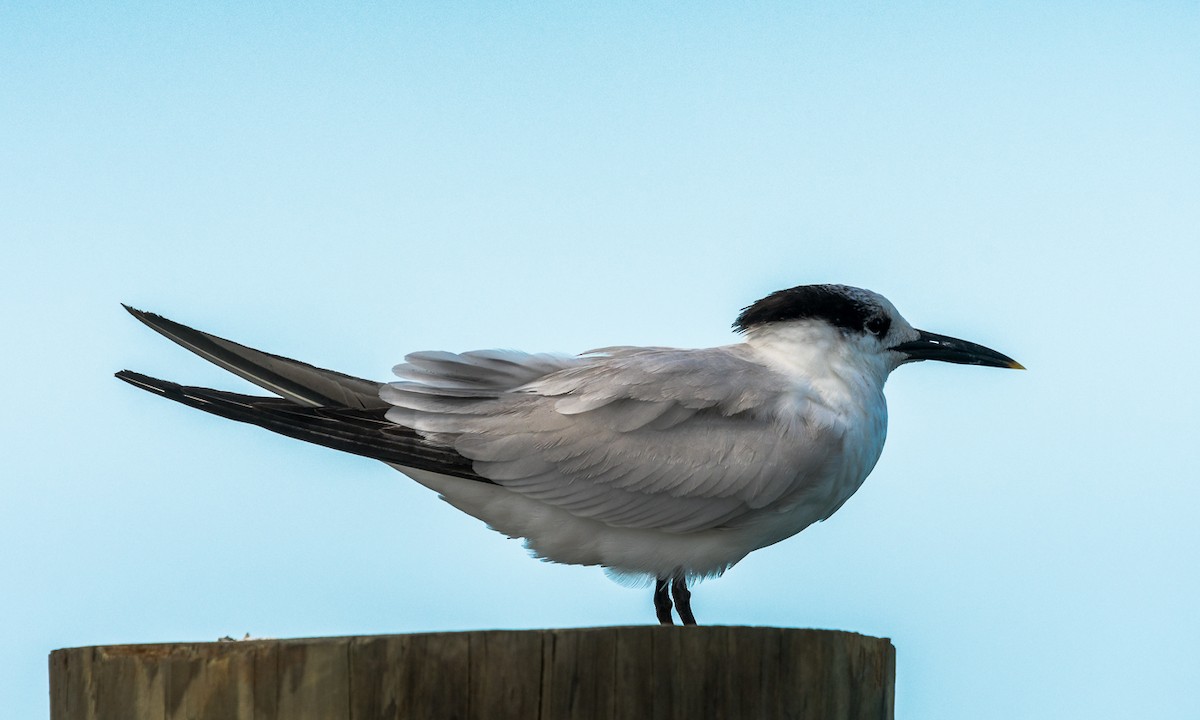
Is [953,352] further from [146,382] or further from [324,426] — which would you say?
[146,382]

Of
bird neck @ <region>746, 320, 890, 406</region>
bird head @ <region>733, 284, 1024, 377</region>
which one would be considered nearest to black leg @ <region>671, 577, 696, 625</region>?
bird neck @ <region>746, 320, 890, 406</region>

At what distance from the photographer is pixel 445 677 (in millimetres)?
3320

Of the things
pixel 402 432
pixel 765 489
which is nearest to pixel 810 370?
pixel 765 489

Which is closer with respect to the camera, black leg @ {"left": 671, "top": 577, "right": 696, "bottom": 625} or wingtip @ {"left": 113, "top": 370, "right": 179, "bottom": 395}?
wingtip @ {"left": 113, "top": 370, "right": 179, "bottom": 395}

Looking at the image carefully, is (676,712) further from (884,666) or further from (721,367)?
(721,367)

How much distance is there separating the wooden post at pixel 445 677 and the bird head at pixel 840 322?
2.23m

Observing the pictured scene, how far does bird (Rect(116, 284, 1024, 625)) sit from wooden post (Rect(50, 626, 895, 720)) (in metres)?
1.38

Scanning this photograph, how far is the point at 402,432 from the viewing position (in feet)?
Answer: 16.4

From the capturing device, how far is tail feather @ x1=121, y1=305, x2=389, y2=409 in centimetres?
501

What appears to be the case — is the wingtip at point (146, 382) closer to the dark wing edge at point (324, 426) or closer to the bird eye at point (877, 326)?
the dark wing edge at point (324, 426)

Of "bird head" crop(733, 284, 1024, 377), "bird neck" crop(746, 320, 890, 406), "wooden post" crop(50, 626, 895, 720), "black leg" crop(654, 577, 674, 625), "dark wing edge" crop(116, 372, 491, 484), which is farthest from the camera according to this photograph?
"bird head" crop(733, 284, 1024, 377)

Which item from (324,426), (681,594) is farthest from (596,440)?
(324,426)

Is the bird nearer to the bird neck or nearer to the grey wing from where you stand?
the grey wing

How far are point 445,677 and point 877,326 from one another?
313cm
